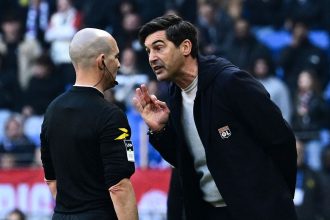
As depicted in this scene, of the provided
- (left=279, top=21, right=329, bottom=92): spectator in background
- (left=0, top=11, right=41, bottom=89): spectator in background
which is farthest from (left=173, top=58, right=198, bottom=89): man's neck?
(left=0, top=11, right=41, bottom=89): spectator in background

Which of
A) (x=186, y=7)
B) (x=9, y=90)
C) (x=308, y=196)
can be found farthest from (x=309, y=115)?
(x=9, y=90)

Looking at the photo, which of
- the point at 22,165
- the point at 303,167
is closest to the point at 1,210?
the point at 22,165

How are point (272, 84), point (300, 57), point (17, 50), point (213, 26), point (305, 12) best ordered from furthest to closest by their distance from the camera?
point (17, 50) < point (213, 26) < point (305, 12) < point (300, 57) < point (272, 84)

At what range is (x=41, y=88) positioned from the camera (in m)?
14.4

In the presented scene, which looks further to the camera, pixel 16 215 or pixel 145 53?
pixel 145 53

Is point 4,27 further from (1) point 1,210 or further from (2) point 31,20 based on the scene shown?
(1) point 1,210

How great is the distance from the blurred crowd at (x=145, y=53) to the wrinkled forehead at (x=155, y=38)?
5.75m

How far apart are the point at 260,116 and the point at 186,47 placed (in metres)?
0.71

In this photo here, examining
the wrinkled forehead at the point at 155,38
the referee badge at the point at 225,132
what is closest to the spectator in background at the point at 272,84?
the wrinkled forehead at the point at 155,38

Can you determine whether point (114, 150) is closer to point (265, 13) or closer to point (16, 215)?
point (16, 215)

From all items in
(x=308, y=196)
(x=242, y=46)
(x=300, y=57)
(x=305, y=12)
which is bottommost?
(x=308, y=196)

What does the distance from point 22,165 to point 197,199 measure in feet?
23.1

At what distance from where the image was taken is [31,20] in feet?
52.2

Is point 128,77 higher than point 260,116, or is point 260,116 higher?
point 260,116
